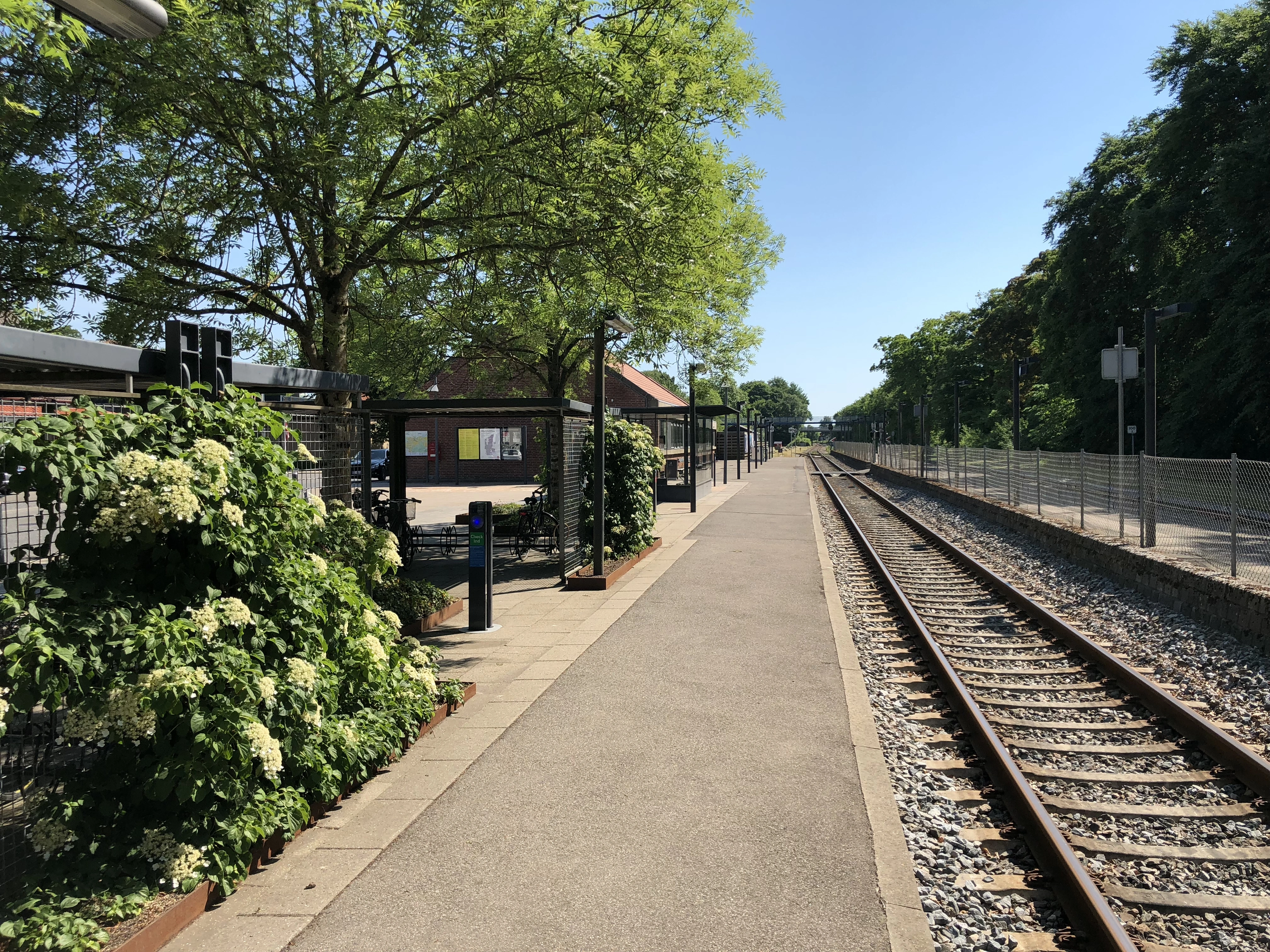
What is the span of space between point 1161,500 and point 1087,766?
29.0 feet

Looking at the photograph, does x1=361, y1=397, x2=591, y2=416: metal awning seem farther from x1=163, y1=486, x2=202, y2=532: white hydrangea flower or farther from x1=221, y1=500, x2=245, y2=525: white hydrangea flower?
x1=163, y1=486, x2=202, y2=532: white hydrangea flower

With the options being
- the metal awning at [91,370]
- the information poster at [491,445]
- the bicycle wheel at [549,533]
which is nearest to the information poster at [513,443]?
the information poster at [491,445]

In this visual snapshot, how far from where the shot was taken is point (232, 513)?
3945 mm

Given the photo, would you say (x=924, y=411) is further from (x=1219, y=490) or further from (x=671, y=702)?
(x=671, y=702)

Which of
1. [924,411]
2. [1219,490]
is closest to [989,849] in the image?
[1219,490]

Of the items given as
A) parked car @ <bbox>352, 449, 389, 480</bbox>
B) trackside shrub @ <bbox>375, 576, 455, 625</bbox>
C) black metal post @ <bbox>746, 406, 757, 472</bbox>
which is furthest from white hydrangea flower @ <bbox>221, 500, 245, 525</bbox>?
black metal post @ <bbox>746, 406, 757, 472</bbox>

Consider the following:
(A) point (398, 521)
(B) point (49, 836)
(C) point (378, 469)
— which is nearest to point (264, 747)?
(B) point (49, 836)

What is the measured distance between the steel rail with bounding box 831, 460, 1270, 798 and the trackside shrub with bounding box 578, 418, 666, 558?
5.61 m

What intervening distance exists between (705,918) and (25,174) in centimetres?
825

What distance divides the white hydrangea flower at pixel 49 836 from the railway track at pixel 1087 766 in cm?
391

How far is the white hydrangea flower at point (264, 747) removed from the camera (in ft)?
12.3

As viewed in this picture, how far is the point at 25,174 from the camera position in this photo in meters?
7.74

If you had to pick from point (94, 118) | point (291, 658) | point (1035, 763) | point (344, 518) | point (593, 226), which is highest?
point (94, 118)

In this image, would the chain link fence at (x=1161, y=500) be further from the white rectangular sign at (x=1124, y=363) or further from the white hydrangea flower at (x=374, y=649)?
the white hydrangea flower at (x=374, y=649)
